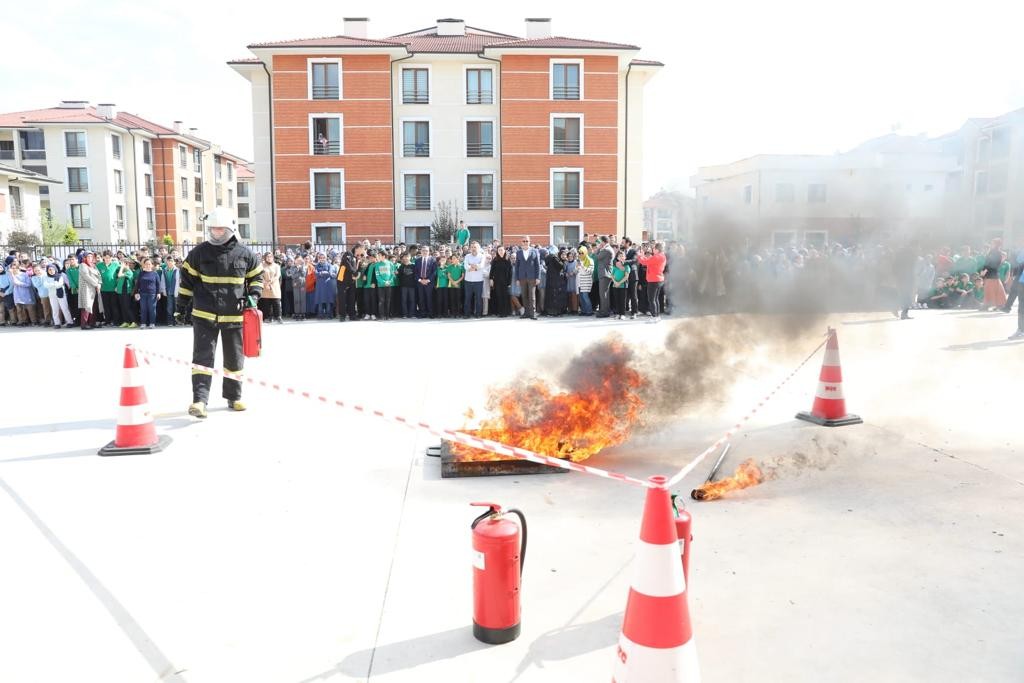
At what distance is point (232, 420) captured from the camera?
7.39m

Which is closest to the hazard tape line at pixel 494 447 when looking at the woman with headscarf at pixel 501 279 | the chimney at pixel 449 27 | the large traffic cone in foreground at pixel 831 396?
the large traffic cone in foreground at pixel 831 396

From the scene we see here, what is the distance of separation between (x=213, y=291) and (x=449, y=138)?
34.8 m

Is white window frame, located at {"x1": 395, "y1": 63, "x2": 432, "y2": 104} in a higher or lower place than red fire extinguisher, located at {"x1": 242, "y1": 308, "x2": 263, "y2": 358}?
higher

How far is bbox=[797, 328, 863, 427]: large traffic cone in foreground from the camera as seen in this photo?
6793 millimetres

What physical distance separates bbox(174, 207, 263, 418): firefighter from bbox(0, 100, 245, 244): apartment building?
53.0 m

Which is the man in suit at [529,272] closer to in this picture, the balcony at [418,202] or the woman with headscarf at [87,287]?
the woman with headscarf at [87,287]

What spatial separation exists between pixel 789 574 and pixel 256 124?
40.7 meters

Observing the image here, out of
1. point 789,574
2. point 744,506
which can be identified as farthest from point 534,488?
point 789,574

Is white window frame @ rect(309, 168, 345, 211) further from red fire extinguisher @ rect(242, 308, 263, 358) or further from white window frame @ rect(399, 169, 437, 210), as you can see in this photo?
red fire extinguisher @ rect(242, 308, 263, 358)

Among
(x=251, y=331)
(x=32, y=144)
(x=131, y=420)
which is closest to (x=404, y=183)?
(x=251, y=331)

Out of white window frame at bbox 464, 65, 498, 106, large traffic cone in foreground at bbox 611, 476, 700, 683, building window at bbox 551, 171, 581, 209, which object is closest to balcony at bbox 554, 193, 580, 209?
building window at bbox 551, 171, 581, 209

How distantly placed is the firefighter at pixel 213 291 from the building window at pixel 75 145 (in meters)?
59.5

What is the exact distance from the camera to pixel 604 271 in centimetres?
1700

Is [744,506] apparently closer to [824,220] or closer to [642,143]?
[824,220]
